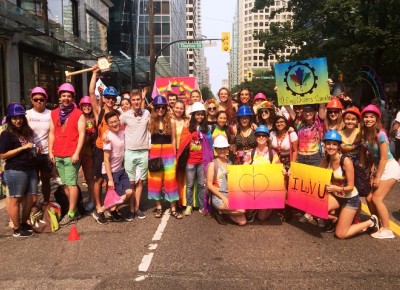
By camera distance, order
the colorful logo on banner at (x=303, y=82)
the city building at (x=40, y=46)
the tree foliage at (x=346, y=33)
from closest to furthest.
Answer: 1. the colorful logo on banner at (x=303, y=82)
2. the city building at (x=40, y=46)
3. the tree foliage at (x=346, y=33)

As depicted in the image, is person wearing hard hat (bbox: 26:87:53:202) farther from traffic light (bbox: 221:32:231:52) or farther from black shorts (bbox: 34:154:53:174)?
traffic light (bbox: 221:32:231:52)

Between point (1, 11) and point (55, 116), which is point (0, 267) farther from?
point (1, 11)

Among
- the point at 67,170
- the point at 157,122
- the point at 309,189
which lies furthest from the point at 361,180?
the point at 67,170

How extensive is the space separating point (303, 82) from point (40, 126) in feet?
13.6

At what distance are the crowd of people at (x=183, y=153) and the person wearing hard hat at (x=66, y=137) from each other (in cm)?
1

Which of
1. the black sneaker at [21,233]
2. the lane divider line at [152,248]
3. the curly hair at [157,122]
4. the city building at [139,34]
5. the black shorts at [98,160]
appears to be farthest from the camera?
the city building at [139,34]

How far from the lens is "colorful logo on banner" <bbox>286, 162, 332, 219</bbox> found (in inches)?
192

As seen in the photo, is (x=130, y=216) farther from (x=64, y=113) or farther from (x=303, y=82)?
(x=303, y=82)

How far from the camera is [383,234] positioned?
16.2ft

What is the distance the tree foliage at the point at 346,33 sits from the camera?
18.4m

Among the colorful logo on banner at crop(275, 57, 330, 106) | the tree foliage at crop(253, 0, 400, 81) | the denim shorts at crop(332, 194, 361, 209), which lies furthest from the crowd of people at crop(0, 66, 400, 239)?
the tree foliage at crop(253, 0, 400, 81)

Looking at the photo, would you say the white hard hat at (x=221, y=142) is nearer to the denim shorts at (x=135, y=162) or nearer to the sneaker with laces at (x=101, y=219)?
the denim shorts at (x=135, y=162)

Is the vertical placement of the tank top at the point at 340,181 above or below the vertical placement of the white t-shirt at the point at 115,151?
below

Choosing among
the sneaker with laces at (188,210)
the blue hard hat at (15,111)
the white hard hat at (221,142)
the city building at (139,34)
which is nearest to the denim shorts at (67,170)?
the blue hard hat at (15,111)
